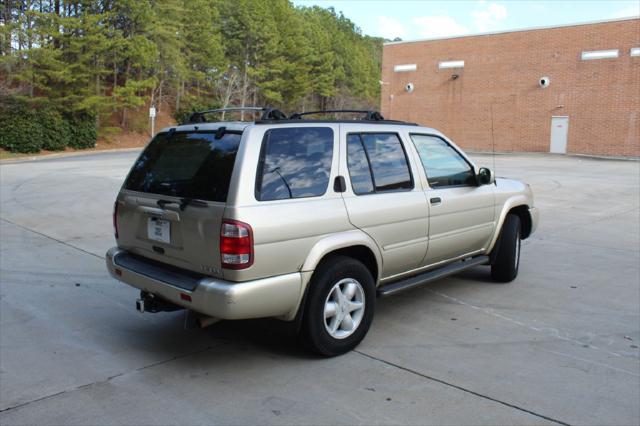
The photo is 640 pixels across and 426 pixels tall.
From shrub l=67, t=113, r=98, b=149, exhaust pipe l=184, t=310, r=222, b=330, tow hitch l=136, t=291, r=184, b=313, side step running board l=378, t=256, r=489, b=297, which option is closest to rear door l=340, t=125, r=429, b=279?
side step running board l=378, t=256, r=489, b=297

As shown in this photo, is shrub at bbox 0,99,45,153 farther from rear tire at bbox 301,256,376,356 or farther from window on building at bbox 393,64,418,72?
rear tire at bbox 301,256,376,356

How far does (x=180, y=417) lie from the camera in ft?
11.2

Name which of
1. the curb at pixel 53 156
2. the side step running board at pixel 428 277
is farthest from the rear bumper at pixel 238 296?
the curb at pixel 53 156

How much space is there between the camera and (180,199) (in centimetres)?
411

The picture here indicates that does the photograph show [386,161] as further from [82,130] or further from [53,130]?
[82,130]

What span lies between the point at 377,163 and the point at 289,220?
1201 mm

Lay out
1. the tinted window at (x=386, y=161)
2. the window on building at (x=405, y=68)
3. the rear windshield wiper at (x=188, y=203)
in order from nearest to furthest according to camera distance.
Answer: the rear windshield wiper at (x=188, y=203) → the tinted window at (x=386, y=161) → the window on building at (x=405, y=68)

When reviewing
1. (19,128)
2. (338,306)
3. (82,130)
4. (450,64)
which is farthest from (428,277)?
Result: (450,64)

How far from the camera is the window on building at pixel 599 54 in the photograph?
1305 inches

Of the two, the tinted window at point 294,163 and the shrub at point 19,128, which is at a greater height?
the shrub at point 19,128

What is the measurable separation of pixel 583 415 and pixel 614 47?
3528 centimetres

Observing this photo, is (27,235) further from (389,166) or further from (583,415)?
(583,415)

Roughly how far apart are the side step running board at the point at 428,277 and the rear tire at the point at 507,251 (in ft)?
1.00

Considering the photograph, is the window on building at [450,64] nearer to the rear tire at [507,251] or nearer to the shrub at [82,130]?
the shrub at [82,130]
